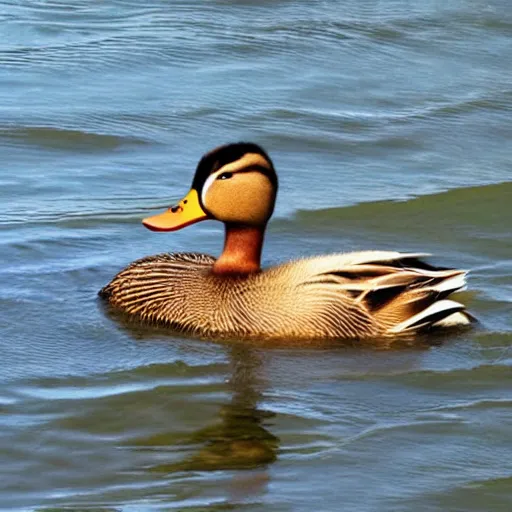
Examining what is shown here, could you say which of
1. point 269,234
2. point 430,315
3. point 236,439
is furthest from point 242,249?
point 236,439

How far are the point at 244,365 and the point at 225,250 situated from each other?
945 millimetres

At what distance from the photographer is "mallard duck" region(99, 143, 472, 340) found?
880 centimetres

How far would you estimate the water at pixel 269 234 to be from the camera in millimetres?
6867

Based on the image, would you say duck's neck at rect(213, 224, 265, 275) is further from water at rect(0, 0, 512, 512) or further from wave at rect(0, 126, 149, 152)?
wave at rect(0, 126, 149, 152)

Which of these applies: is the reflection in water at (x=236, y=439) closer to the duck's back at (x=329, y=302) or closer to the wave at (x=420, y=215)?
the duck's back at (x=329, y=302)

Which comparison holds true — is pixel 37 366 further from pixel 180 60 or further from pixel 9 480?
pixel 180 60

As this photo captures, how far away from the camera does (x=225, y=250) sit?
907 cm

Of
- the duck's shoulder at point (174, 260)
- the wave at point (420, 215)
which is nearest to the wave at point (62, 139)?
the wave at point (420, 215)

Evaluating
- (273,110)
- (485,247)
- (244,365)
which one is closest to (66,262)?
(244,365)

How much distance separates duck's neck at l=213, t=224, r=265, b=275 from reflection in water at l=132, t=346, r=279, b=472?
3.47 ft

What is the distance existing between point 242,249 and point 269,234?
1.61 m

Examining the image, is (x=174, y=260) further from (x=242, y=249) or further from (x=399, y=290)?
(x=399, y=290)

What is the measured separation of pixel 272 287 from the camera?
8.91 m

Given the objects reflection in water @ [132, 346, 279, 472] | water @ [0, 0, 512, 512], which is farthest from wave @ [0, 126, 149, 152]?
reflection in water @ [132, 346, 279, 472]
